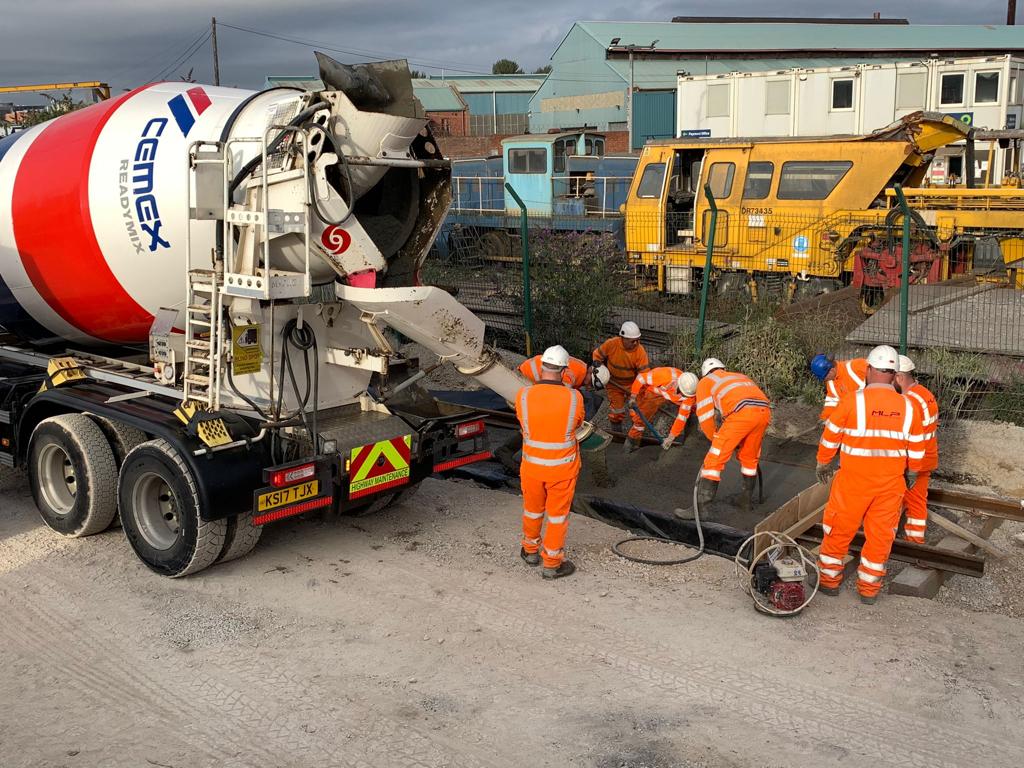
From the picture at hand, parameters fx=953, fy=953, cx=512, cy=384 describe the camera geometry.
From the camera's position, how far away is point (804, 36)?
1544 inches

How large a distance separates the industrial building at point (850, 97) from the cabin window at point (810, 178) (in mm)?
7410

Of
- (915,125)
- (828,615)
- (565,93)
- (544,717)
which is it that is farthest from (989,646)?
(565,93)

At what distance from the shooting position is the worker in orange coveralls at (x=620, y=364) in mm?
9109

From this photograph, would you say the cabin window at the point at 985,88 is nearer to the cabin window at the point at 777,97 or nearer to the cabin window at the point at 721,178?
the cabin window at the point at 777,97

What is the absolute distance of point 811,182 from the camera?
13148 mm

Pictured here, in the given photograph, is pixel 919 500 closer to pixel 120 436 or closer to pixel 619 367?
pixel 619 367

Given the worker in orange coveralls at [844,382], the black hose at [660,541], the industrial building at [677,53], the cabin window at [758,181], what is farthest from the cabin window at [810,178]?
the industrial building at [677,53]

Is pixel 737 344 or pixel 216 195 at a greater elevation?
pixel 216 195

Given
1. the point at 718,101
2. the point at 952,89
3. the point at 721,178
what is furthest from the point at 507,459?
the point at 718,101

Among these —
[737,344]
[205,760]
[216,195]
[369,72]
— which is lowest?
[205,760]

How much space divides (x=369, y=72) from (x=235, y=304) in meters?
1.56

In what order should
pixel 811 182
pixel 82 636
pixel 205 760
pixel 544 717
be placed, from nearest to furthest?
pixel 205 760 < pixel 544 717 < pixel 82 636 < pixel 811 182

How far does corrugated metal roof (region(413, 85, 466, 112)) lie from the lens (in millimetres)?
45062

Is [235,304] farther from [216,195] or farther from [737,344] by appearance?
[737,344]
